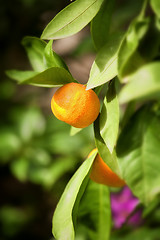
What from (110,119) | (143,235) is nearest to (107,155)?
(110,119)

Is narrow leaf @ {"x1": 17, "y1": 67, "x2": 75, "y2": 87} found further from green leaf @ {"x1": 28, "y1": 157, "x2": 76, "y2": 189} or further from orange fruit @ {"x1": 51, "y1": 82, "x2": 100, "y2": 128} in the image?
green leaf @ {"x1": 28, "y1": 157, "x2": 76, "y2": 189}

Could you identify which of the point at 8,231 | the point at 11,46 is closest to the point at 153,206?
the point at 8,231

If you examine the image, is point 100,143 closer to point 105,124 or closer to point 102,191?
point 105,124

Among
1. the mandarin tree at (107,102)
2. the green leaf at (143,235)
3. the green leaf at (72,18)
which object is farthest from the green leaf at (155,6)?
the green leaf at (143,235)

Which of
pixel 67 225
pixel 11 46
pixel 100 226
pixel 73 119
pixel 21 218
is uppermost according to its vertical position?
pixel 73 119

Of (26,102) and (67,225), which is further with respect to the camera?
(26,102)

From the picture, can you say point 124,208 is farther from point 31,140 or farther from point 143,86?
point 143,86

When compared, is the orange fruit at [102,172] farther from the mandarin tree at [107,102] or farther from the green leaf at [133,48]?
Result: the green leaf at [133,48]
